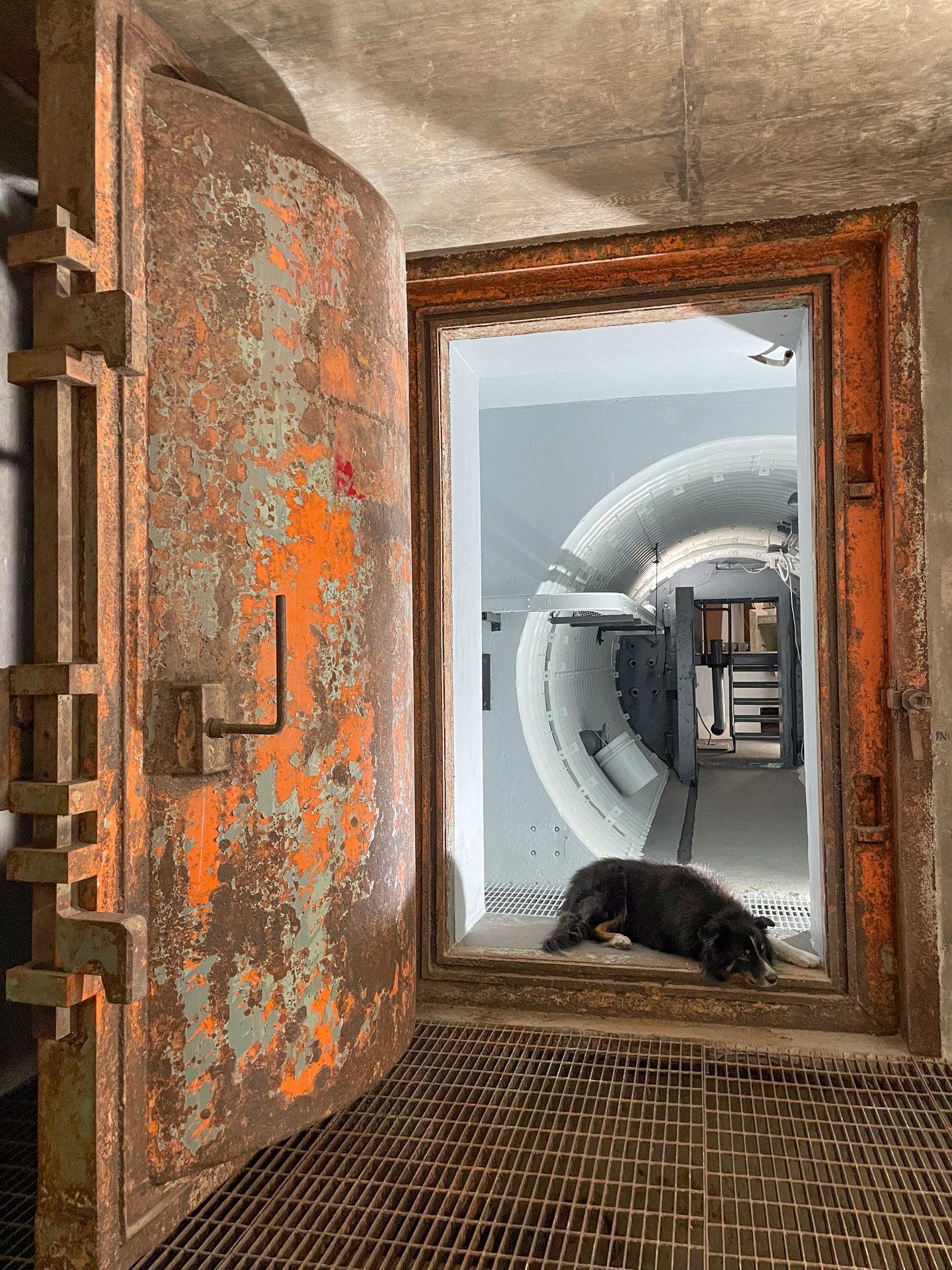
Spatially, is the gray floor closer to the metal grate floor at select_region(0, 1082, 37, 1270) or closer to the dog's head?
the dog's head

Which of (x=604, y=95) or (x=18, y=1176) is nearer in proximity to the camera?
(x=18, y=1176)

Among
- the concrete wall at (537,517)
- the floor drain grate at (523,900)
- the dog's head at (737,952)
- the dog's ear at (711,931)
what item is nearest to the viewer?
the dog's head at (737,952)

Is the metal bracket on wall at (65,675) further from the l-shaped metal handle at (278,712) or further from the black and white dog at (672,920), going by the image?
the black and white dog at (672,920)

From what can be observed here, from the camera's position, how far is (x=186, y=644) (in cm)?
189

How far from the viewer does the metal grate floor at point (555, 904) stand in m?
4.68

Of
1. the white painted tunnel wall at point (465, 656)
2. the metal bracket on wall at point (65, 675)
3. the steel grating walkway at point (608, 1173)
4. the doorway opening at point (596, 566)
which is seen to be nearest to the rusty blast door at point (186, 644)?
the metal bracket on wall at point (65, 675)

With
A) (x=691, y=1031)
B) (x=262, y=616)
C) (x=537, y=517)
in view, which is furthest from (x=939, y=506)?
(x=537, y=517)

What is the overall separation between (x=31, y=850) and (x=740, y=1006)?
2.64m

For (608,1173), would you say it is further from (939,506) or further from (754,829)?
(754,829)

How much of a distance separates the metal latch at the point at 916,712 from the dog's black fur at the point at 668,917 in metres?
0.96

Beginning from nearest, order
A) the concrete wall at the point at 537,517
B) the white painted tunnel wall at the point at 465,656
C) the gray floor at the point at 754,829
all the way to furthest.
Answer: the white painted tunnel wall at the point at 465,656 < the concrete wall at the point at 537,517 < the gray floor at the point at 754,829

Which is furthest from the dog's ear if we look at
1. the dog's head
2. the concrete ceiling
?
the concrete ceiling

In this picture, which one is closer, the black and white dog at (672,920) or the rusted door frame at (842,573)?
the rusted door frame at (842,573)

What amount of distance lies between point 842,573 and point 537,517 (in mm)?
2845
